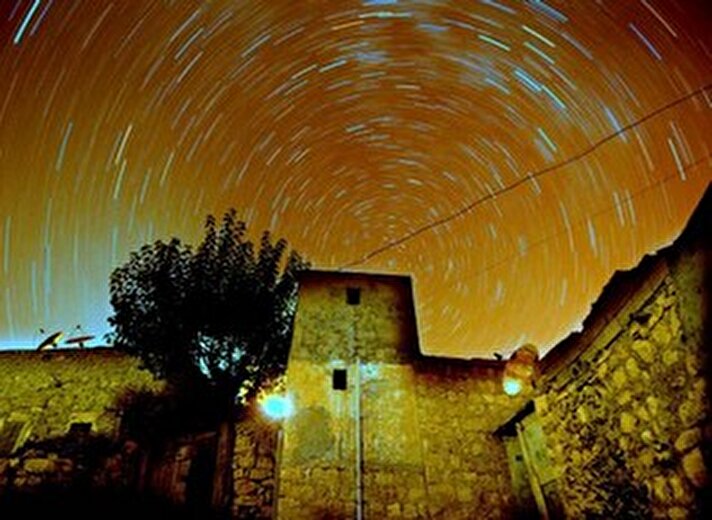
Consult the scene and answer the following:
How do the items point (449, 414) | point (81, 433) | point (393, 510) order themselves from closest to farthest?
1. point (393, 510)
2. point (449, 414)
3. point (81, 433)

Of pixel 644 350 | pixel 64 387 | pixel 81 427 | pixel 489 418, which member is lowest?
pixel 644 350

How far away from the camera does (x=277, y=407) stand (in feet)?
37.7

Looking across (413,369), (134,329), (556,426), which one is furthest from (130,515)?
(556,426)

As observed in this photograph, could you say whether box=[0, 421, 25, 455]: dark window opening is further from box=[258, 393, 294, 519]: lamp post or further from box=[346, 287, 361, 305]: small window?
box=[346, 287, 361, 305]: small window

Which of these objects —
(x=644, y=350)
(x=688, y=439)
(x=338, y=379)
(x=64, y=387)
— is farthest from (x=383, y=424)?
(x=64, y=387)

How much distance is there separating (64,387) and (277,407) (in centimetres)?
1236

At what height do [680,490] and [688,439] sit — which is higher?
[688,439]

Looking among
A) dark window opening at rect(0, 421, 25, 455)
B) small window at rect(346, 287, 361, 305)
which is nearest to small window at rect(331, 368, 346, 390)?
small window at rect(346, 287, 361, 305)

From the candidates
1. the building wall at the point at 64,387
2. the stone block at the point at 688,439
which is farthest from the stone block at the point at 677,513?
the building wall at the point at 64,387

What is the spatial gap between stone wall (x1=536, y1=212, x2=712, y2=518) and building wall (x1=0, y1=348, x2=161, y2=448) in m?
16.9

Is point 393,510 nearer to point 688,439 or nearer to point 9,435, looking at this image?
point 688,439

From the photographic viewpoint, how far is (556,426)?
20.3 feet

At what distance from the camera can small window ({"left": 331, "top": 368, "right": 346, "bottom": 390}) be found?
452 inches

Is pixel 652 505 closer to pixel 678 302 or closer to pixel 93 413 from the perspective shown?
pixel 678 302
